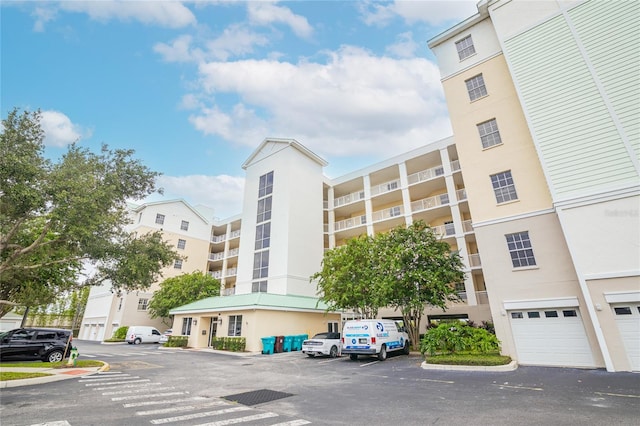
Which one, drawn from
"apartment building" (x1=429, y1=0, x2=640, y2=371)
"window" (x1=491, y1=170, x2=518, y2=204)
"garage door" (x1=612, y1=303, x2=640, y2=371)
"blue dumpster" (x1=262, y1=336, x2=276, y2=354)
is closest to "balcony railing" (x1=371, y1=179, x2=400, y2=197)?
"apartment building" (x1=429, y1=0, x2=640, y2=371)

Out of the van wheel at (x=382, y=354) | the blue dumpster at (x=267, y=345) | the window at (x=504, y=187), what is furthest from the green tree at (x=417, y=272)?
the blue dumpster at (x=267, y=345)

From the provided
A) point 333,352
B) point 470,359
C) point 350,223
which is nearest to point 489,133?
point 470,359

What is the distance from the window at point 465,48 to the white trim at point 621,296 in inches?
565

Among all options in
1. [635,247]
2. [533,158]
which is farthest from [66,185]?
[635,247]

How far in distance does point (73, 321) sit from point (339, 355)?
55617 mm

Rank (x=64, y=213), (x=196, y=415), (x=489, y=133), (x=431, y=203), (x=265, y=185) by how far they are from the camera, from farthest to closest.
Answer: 1. (x=265, y=185)
2. (x=431, y=203)
3. (x=489, y=133)
4. (x=64, y=213)
5. (x=196, y=415)

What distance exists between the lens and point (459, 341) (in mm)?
13812

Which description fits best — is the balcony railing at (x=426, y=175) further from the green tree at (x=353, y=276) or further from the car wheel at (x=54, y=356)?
the car wheel at (x=54, y=356)

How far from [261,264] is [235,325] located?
24.7 ft

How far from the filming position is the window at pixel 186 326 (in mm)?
27913

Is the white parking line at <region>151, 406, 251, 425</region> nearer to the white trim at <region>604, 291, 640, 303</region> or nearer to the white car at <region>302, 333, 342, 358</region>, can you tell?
the white car at <region>302, 333, 342, 358</region>

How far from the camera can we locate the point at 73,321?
52.5 metres

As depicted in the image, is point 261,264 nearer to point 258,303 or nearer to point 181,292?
point 258,303

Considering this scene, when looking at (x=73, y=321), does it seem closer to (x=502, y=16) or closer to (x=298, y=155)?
(x=298, y=155)
